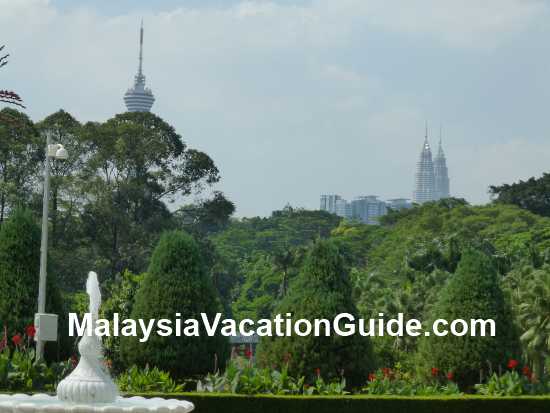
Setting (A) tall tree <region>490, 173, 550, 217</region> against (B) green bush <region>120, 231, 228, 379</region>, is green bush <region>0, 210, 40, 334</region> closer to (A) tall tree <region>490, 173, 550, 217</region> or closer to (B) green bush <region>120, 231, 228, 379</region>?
(B) green bush <region>120, 231, 228, 379</region>

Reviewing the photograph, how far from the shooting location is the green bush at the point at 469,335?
21.9 metres

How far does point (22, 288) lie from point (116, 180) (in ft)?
93.8

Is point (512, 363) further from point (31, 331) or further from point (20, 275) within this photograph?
point (20, 275)

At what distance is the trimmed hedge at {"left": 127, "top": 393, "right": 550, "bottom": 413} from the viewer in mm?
18422

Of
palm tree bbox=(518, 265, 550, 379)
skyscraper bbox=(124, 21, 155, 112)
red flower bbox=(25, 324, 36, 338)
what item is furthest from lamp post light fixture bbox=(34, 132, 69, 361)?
skyscraper bbox=(124, 21, 155, 112)

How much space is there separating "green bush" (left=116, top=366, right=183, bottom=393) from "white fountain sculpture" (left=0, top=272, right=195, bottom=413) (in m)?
6.94

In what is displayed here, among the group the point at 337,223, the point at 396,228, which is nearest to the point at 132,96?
the point at 337,223

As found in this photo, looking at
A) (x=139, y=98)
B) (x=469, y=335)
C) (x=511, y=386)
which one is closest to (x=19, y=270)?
(x=469, y=335)

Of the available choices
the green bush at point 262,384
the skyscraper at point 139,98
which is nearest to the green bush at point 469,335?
the green bush at point 262,384

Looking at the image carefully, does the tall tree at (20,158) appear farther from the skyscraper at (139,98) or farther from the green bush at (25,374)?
the skyscraper at (139,98)

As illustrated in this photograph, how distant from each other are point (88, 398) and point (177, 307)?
938cm

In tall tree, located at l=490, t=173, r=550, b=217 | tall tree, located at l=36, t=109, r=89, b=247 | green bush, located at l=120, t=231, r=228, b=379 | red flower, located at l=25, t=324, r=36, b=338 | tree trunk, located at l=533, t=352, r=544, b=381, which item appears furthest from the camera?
tall tree, located at l=490, t=173, r=550, b=217

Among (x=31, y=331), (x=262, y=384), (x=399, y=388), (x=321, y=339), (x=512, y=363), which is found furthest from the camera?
(x=512, y=363)

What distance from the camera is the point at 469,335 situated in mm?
22031
